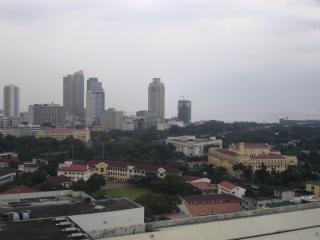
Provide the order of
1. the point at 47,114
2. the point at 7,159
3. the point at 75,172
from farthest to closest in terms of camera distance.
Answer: the point at 47,114, the point at 7,159, the point at 75,172

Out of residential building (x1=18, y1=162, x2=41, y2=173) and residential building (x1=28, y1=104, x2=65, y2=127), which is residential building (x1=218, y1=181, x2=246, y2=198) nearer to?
residential building (x1=18, y1=162, x2=41, y2=173)

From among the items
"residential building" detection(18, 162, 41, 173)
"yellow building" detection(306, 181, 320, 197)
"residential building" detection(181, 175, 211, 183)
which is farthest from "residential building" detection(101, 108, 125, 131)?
"yellow building" detection(306, 181, 320, 197)

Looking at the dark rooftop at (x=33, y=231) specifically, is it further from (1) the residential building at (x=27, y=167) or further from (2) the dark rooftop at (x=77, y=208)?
(1) the residential building at (x=27, y=167)

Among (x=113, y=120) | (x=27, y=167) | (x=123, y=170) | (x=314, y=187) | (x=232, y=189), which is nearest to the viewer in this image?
(x=314, y=187)

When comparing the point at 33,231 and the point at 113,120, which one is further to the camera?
the point at 113,120

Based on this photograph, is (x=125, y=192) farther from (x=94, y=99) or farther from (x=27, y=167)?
(x=94, y=99)

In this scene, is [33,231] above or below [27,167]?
above

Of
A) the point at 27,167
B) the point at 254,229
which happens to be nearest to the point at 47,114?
the point at 27,167

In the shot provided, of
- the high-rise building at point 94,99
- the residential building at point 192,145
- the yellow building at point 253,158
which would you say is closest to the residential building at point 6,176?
the yellow building at point 253,158
